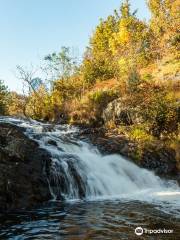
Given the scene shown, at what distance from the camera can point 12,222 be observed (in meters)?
9.16

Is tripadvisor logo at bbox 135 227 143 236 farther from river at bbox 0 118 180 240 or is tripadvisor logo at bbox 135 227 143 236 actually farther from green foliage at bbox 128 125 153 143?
green foliage at bbox 128 125 153 143

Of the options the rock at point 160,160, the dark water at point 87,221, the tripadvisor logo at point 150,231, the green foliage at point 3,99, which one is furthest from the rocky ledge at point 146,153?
the green foliage at point 3,99

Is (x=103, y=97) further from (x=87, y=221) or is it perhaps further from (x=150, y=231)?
(x=150, y=231)

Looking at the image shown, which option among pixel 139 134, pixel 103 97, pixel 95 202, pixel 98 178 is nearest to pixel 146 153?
pixel 139 134

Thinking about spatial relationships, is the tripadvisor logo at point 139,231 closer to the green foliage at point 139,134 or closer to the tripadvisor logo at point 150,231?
the tripadvisor logo at point 150,231

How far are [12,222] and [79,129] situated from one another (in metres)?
13.5

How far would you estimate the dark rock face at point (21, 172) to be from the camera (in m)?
11.3

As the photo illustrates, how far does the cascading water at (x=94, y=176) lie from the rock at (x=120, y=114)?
4.94 m

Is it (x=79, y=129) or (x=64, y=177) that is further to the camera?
(x=79, y=129)

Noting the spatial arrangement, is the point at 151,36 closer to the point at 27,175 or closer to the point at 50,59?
the point at 50,59

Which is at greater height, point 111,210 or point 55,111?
point 55,111

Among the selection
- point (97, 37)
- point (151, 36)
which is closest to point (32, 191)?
point (151, 36)

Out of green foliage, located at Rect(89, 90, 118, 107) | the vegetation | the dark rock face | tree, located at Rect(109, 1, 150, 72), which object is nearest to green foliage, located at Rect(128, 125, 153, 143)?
the vegetation

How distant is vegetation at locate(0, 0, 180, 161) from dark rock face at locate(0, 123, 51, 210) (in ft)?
23.9
